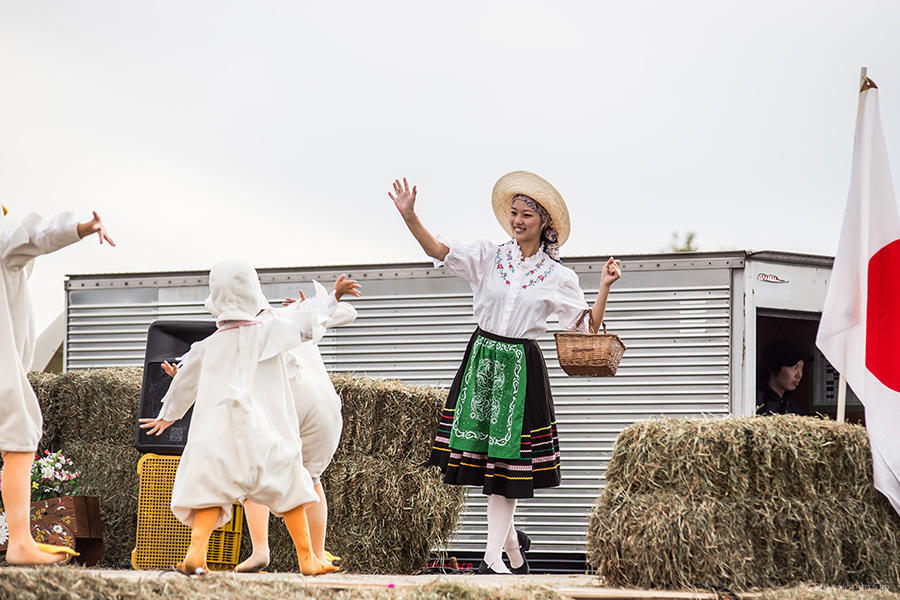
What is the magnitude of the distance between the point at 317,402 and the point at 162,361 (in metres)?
1.69

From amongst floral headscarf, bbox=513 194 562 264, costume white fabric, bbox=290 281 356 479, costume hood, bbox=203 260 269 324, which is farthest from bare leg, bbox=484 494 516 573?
costume hood, bbox=203 260 269 324

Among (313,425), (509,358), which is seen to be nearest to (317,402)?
(313,425)

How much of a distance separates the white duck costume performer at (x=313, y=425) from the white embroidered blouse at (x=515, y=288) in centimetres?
82

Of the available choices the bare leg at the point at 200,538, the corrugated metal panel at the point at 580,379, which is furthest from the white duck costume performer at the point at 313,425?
the corrugated metal panel at the point at 580,379

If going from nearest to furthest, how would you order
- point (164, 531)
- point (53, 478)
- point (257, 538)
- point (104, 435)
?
point (257, 538)
point (164, 531)
point (53, 478)
point (104, 435)

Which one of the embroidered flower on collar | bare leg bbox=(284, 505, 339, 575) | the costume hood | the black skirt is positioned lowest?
bare leg bbox=(284, 505, 339, 575)

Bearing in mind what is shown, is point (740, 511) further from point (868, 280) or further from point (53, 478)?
point (53, 478)

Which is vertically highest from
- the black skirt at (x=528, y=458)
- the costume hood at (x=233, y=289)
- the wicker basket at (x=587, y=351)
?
the costume hood at (x=233, y=289)

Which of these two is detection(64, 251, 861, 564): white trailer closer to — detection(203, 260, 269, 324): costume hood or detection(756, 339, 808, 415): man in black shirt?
detection(756, 339, 808, 415): man in black shirt

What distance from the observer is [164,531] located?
654 centimetres

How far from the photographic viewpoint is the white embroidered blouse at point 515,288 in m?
5.98

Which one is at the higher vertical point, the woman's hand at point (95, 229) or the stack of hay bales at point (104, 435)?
the woman's hand at point (95, 229)

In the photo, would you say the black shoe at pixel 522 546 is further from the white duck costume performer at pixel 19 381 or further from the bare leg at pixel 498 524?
the white duck costume performer at pixel 19 381

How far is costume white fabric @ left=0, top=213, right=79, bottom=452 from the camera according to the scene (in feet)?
16.4
